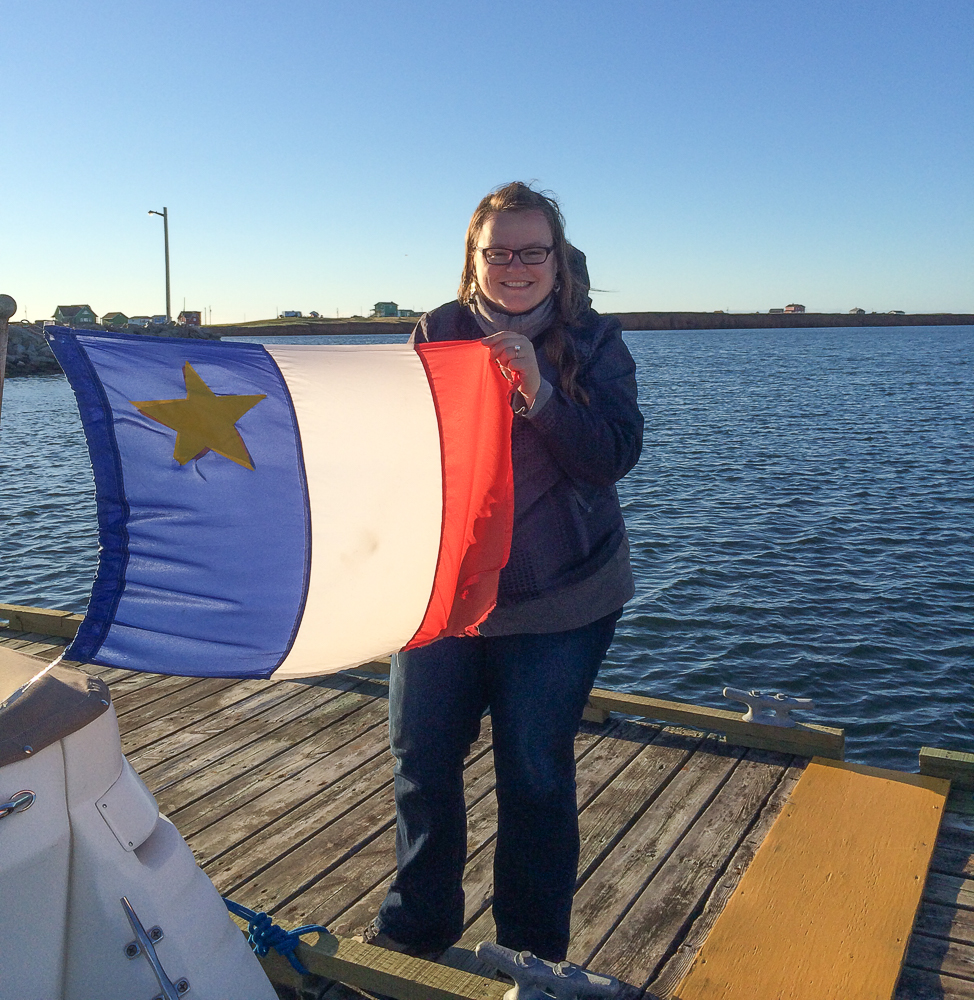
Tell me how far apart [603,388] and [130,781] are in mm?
1507

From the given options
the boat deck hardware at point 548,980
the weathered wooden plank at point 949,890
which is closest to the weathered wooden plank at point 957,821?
the weathered wooden plank at point 949,890

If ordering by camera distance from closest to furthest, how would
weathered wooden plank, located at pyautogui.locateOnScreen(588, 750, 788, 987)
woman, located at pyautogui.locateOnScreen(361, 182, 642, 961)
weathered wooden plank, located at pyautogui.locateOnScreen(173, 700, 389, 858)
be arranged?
woman, located at pyautogui.locateOnScreen(361, 182, 642, 961)
weathered wooden plank, located at pyautogui.locateOnScreen(588, 750, 788, 987)
weathered wooden plank, located at pyautogui.locateOnScreen(173, 700, 389, 858)

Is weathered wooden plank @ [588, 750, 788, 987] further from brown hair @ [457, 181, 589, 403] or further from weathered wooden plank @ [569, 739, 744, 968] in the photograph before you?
brown hair @ [457, 181, 589, 403]

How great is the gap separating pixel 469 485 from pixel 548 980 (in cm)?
133

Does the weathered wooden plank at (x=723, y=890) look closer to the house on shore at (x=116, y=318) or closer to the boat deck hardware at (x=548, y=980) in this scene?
the boat deck hardware at (x=548, y=980)

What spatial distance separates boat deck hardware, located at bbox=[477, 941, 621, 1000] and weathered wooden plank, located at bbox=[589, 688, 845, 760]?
87.8 inches

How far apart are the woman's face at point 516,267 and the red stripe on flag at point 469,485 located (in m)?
0.16

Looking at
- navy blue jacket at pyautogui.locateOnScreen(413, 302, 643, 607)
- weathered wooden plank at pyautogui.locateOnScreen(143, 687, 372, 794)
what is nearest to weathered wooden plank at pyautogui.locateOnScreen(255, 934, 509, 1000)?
navy blue jacket at pyautogui.locateOnScreen(413, 302, 643, 607)

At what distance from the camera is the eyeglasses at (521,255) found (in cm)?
259

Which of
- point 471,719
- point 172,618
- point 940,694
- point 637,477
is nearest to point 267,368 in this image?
point 172,618

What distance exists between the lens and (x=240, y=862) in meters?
3.69

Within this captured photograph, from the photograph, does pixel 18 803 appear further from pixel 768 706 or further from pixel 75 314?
pixel 75 314

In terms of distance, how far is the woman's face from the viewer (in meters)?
2.58

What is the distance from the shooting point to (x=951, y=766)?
4164mm
